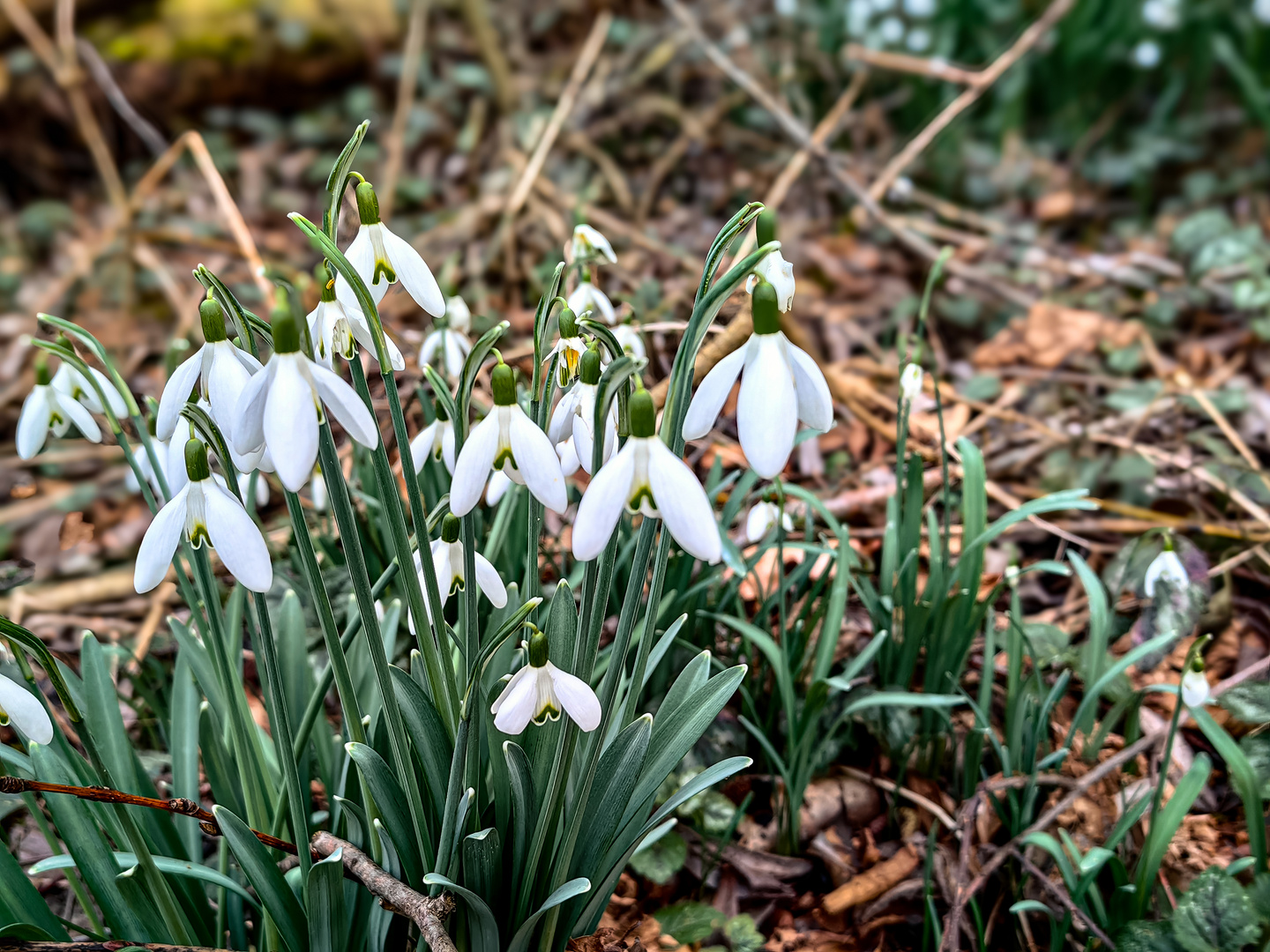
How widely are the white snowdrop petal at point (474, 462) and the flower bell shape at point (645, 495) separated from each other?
135 millimetres

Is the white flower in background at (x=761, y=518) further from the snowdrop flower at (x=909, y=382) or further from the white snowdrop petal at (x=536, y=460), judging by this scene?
the white snowdrop petal at (x=536, y=460)

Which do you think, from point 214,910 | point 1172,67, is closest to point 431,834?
point 214,910

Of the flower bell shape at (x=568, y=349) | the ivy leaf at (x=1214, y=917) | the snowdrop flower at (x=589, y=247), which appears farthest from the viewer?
the snowdrop flower at (x=589, y=247)

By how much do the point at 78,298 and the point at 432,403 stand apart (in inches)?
115

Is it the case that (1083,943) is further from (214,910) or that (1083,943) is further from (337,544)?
(337,544)

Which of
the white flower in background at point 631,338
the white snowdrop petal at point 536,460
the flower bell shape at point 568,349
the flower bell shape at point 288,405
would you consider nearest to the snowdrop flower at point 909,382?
the white flower in background at point 631,338

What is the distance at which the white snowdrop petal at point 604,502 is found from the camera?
29.2 inches

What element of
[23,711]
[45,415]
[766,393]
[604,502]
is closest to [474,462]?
[604,502]

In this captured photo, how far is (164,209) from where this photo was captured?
4.20m

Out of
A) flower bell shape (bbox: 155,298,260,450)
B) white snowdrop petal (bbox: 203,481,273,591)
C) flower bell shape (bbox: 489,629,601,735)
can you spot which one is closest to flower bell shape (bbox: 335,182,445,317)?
flower bell shape (bbox: 155,298,260,450)

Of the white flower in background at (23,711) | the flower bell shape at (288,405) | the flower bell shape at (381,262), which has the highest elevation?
the flower bell shape at (381,262)

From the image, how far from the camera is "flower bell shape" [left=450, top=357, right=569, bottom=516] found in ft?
2.73

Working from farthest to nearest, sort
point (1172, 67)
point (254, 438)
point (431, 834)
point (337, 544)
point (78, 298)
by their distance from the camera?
1. point (1172, 67)
2. point (78, 298)
3. point (337, 544)
4. point (431, 834)
5. point (254, 438)

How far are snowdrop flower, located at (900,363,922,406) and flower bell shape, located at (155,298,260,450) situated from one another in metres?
1.10
